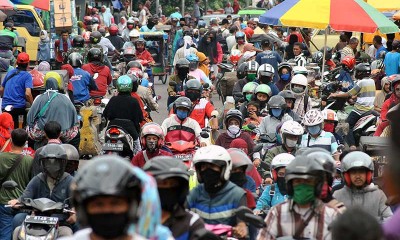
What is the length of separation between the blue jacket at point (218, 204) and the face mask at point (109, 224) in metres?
3.71

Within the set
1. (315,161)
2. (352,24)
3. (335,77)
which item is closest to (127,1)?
(335,77)

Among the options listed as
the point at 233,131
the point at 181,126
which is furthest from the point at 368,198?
the point at 181,126

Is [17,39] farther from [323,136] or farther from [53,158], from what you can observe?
[53,158]

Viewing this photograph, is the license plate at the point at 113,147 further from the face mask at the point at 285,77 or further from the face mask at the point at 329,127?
the face mask at the point at 285,77

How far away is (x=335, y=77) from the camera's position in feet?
76.8

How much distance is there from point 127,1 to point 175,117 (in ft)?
124

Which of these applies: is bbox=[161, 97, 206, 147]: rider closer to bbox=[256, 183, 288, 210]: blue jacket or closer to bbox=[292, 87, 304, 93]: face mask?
bbox=[292, 87, 304, 93]: face mask

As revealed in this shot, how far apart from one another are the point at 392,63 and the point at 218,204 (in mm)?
15385

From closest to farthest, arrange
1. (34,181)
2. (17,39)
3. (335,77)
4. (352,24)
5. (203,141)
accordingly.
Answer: (34,181) < (203,141) < (352,24) < (335,77) < (17,39)

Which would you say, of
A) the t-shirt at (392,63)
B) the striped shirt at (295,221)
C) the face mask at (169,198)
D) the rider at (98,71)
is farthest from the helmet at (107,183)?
the t-shirt at (392,63)

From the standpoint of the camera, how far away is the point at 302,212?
7.69 metres

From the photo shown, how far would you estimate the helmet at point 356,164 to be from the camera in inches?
388

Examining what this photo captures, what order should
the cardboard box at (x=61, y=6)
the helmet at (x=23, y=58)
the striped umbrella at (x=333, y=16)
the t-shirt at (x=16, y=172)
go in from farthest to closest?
the cardboard box at (x=61, y=6) < the striped umbrella at (x=333, y=16) < the helmet at (x=23, y=58) < the t-shirt at (x=16, y=172)

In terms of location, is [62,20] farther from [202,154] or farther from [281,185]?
[202,154]
